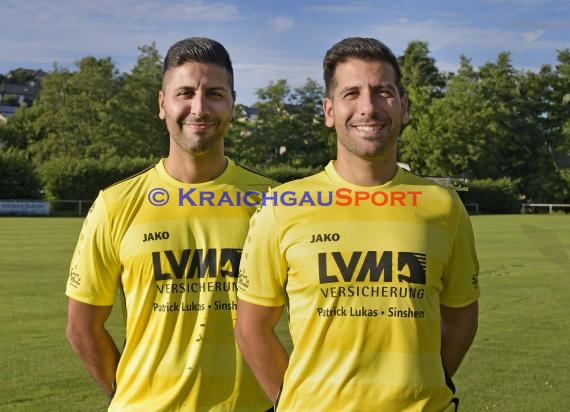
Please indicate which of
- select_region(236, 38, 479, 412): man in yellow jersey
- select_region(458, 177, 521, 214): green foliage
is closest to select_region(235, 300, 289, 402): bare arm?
select_region(236, 38, 479, 412): man in yellow jersey

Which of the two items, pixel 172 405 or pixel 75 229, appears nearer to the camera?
pixel 172 405

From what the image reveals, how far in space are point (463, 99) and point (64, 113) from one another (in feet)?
104

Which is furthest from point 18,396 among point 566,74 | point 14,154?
point 566,74

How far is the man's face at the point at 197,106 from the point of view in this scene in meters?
3.35

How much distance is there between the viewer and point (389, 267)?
2777mm

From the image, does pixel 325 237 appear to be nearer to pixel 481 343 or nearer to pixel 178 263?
pixel 178 263

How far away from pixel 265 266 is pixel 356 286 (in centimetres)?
35

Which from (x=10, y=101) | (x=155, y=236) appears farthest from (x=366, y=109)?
(x=10, y=101)

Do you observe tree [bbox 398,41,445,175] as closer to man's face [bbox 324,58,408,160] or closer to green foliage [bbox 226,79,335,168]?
green foliage [bbox 226,79,335,168]

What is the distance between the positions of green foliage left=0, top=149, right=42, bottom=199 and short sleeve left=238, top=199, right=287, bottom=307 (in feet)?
160

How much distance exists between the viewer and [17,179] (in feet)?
163

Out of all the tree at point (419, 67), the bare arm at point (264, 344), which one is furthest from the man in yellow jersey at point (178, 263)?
the tree at point (419, 67)

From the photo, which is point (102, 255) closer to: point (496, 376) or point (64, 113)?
point (496, 376)

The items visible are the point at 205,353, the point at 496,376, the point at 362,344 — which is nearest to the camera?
the point at 362,344
